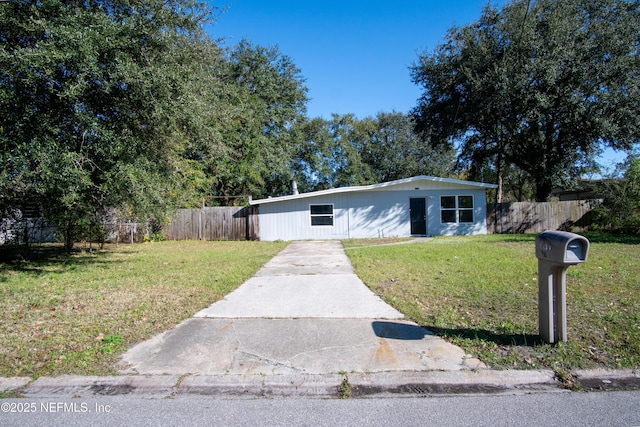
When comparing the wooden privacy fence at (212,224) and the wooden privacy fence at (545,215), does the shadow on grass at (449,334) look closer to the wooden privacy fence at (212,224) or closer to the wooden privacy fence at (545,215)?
the wooden privacy fence at (212,224)

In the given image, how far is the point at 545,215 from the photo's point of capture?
19.2 metres

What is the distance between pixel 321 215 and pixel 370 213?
8.26 feet

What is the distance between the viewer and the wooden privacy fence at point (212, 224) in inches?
713

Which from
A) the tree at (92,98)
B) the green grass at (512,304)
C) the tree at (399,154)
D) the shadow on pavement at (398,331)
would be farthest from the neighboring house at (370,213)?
the tree at (399,154)

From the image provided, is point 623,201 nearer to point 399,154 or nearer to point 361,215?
point 361,215

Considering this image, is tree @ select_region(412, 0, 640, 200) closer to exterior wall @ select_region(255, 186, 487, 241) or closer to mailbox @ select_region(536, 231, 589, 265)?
exterior wall @ select_region(255, 186, 487, 241)

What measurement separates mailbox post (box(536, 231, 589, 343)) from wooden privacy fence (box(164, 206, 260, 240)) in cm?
1550

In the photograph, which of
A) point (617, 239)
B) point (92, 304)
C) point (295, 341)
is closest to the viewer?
point (295, 341)

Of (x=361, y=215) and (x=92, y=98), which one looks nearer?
(x=92, y=98)

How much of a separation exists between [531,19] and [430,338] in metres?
18.7

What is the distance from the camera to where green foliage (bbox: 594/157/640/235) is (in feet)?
51.9

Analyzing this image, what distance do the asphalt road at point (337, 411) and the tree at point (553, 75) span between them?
16.7 m

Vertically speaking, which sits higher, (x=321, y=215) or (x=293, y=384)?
(x=321, y=215)

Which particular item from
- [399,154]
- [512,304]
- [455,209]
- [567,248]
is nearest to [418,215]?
[455,209]
